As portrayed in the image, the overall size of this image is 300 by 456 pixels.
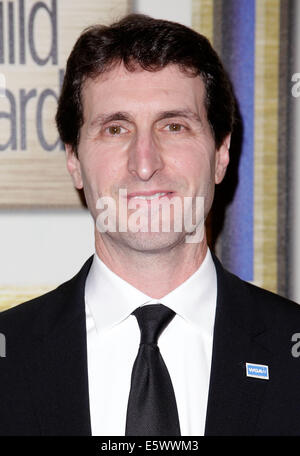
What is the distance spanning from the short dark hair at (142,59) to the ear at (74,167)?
0.03m

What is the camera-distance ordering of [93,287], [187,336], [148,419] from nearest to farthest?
[148,419]
[187,336]
[93,287]

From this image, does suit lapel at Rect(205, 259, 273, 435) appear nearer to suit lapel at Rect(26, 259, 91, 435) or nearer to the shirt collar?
the shirt collar

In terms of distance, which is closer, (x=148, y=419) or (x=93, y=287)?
(x=148, y=419)

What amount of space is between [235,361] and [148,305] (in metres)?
0.31

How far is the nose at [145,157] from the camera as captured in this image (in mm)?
1872

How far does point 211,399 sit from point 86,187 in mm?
770

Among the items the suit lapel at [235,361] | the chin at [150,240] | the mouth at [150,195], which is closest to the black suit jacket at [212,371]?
the suit lapel at [235,361]

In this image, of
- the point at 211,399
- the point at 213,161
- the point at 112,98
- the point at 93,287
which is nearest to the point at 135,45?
the point at 112,98

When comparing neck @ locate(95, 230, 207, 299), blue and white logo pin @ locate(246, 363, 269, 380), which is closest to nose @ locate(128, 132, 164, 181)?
neck @ locate(95, 230, 207, 299)

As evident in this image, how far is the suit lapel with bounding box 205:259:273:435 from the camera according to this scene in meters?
1.76

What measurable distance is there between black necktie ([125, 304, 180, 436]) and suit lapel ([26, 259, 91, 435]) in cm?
14

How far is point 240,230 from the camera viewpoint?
2.50m

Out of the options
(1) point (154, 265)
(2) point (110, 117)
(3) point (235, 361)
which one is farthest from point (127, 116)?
(3) point (235, 361)

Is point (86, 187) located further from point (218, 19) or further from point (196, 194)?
point (218, 19)
